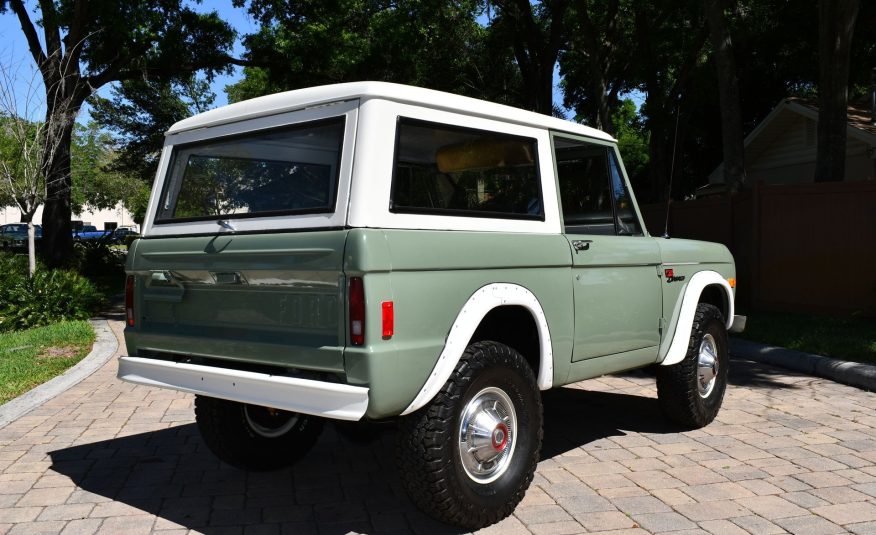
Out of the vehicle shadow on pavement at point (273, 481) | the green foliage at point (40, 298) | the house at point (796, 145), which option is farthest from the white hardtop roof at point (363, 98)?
the house at point (796, 145)

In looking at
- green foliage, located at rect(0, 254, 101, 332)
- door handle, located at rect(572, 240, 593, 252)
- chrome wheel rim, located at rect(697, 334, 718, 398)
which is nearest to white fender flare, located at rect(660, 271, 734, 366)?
chrome wheel rim, located at rect(697, 334, 718, 398)

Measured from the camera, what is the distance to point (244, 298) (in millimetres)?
3771

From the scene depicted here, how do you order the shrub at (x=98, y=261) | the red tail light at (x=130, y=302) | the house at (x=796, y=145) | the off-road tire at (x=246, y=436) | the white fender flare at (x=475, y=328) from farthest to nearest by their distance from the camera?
the shrub at (x=98, y=261) → the house at (x=796, y=145) → the off-road tire at (x=246, y=436) → the red tail light at (x=130, y=302) → the white fender flare at (x=475, y=328)

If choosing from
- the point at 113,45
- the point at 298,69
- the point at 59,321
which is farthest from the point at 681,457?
the point at 113,45

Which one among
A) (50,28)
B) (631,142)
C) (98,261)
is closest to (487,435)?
(50,28)

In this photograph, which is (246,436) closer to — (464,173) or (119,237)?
(464,173)

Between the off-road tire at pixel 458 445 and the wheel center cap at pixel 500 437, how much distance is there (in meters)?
0.02

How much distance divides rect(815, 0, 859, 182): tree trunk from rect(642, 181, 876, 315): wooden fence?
0.98 m

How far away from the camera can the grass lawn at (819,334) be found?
27.2ft

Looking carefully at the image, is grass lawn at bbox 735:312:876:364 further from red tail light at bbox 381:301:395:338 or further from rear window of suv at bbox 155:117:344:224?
rear window of suv at bbox 155:117:344:224

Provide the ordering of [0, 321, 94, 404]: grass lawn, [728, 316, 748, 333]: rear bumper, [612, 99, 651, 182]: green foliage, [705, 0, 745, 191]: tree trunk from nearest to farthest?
[728, 316, 748, 333]: rear bumper, [0, 321, 94, 404]: grass lawn, [705, 0, 745, 191]: tree trunk, [612, 99, 651, 182]: green foliage

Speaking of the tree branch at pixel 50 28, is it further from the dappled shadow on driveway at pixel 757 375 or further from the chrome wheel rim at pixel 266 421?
the dappled shadow on driveway at pixel 757 375

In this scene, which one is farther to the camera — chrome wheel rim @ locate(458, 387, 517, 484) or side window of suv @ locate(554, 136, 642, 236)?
side window of suv @ locate(554, 136, 642, 236)

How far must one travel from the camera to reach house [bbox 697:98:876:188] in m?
17.7
